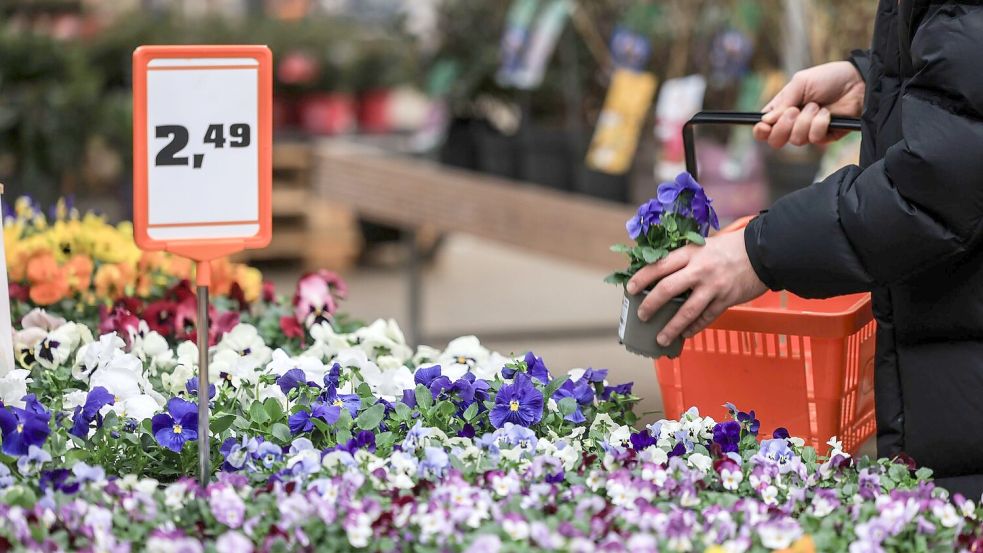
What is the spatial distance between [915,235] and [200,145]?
0.74 meters

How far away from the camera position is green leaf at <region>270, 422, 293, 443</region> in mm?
1415

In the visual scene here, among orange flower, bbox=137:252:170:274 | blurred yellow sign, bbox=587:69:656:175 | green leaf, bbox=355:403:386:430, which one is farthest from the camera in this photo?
blurred yellow sign, bbox=587:69:656:175

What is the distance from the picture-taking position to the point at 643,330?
1.52m

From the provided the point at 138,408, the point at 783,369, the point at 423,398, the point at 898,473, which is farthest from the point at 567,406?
the point at 138,408

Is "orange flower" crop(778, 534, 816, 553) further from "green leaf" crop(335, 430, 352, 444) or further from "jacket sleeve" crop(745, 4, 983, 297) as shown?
"green leaf" crop(335, 430, 352, 444)

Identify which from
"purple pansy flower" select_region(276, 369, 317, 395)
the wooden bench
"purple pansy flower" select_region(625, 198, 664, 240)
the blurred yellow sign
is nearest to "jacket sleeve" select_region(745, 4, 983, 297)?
"purple pansy flower" select_region(625, 198, 664, 240)

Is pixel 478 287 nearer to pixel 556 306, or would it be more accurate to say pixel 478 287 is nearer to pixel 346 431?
pixel 556 306

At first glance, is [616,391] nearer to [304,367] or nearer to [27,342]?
[304,367]

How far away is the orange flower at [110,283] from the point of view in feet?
7.11

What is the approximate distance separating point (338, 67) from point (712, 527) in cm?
631

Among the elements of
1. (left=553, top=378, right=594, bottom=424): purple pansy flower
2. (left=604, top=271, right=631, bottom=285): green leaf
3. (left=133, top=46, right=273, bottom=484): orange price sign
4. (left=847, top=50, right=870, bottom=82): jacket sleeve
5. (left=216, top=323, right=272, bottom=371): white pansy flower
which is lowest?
(left=216, top=323, right=272, bottom=371): white pansy flower

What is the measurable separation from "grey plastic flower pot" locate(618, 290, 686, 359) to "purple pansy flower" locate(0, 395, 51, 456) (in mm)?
635

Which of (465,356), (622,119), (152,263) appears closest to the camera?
(465,356)

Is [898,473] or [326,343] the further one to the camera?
[326,343]
